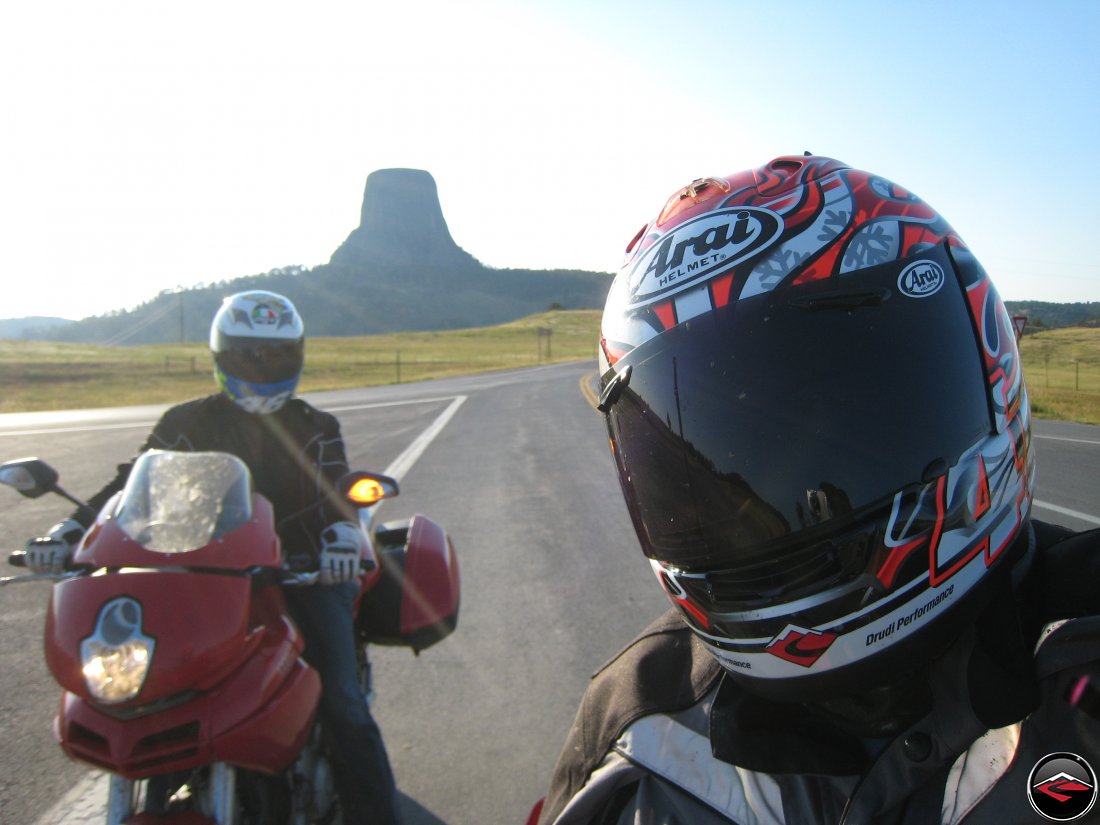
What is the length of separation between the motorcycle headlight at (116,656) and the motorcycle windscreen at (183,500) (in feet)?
0.95

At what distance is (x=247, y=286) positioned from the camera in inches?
5453

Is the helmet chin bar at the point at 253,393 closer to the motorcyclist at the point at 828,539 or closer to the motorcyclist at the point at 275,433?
the motorcyclist at the point at 275,433

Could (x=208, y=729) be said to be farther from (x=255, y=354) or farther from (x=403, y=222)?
(x=403, y=222)

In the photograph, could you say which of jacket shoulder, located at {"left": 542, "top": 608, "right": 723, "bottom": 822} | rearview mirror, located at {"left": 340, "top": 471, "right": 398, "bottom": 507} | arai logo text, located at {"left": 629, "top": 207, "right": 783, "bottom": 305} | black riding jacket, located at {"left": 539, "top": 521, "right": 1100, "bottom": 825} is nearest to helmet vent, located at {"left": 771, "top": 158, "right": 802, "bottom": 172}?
arai logo text, located at {"left": 629, "top": 207, "right": 783, "bottom": 305}

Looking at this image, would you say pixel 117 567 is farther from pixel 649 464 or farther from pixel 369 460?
pixel 369 460

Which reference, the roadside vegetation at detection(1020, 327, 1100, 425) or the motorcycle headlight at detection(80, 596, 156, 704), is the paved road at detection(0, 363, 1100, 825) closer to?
the motorcycle headlight at detection(80, 596, 156, 704)

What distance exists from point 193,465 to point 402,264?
17930 centimetres

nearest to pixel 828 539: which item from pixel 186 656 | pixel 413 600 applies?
pixel 186 656

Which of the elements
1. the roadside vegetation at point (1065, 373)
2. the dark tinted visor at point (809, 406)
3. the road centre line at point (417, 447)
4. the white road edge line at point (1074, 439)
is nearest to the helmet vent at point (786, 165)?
the dark tinted visor at point (809, 406)

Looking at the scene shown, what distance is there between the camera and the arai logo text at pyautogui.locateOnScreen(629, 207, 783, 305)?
1.76 m

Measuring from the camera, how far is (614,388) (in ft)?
6.23

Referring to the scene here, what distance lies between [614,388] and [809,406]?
17.9 inches

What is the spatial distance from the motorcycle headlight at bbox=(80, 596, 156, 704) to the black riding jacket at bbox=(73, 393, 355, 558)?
1.26 metres

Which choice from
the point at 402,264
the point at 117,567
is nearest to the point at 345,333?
the point at 402,264
